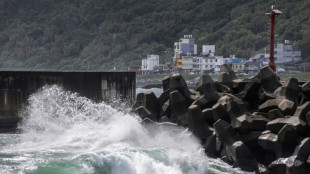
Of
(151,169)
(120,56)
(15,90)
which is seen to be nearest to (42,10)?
(120,56)

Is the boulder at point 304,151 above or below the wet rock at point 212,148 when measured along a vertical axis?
above

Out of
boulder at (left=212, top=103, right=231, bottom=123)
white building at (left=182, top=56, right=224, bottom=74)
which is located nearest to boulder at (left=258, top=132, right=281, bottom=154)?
boulder at (left=212, top=103, right=231, bottom=123)

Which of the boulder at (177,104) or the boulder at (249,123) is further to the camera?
the boulder at (177,104)

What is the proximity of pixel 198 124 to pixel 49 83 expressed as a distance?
24.3 ft

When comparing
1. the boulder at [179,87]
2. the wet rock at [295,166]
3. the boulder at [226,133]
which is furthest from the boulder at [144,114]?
the wet rock at [295,166]

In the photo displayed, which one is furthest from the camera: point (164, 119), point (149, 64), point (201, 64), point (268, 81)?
point (149, 64)

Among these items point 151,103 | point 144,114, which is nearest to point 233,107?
point 144,114

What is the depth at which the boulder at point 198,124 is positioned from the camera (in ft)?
47.2

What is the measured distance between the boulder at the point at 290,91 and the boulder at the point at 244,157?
220 cm

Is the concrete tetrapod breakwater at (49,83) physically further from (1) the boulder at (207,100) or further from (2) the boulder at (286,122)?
(2) the boulder at (286,122)

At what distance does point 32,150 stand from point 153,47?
332ft

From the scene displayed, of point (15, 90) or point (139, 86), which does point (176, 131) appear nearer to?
point (15, 90)

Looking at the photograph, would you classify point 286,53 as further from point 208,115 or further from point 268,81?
point 208,115

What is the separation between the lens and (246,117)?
13.4 meters
